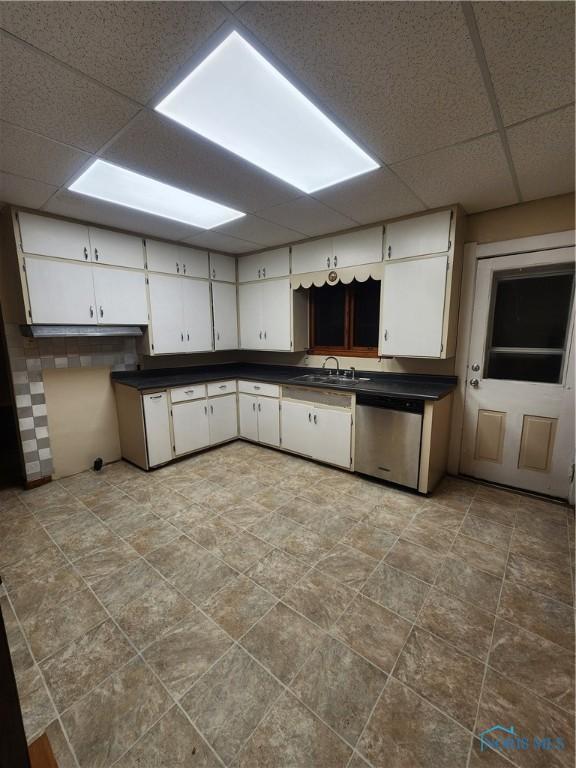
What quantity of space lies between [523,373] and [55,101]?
144 inches

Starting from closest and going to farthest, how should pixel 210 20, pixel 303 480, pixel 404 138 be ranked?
1. pixel 210 20
2. pixel 404 138
3. pixel 303 480

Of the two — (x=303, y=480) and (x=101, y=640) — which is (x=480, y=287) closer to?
(x=303, y=480)

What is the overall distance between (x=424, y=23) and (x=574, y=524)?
10.4 ft

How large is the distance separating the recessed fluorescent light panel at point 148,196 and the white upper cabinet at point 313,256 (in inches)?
38.5

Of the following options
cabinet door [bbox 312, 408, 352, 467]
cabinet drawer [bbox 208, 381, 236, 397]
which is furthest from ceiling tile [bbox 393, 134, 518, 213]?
cabinet drawer [bbox 208, 381, 236, 397]

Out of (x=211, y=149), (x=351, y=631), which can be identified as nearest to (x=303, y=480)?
(x=351, y=631)

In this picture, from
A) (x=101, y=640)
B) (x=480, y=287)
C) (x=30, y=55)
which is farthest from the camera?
(x=480, y=287)

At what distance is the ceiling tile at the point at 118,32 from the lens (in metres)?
1.03

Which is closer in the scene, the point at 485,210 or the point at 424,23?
the point at 424,23

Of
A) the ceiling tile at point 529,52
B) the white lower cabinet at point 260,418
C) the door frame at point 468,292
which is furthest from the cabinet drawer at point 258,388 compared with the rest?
the ceiling tile at point 529,52

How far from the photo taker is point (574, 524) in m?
2.39

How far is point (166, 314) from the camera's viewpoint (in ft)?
11.8

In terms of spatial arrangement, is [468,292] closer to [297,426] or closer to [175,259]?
[297,426]

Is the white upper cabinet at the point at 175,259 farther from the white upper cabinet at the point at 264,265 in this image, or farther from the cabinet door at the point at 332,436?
the cabinet door at the point at 332,436
